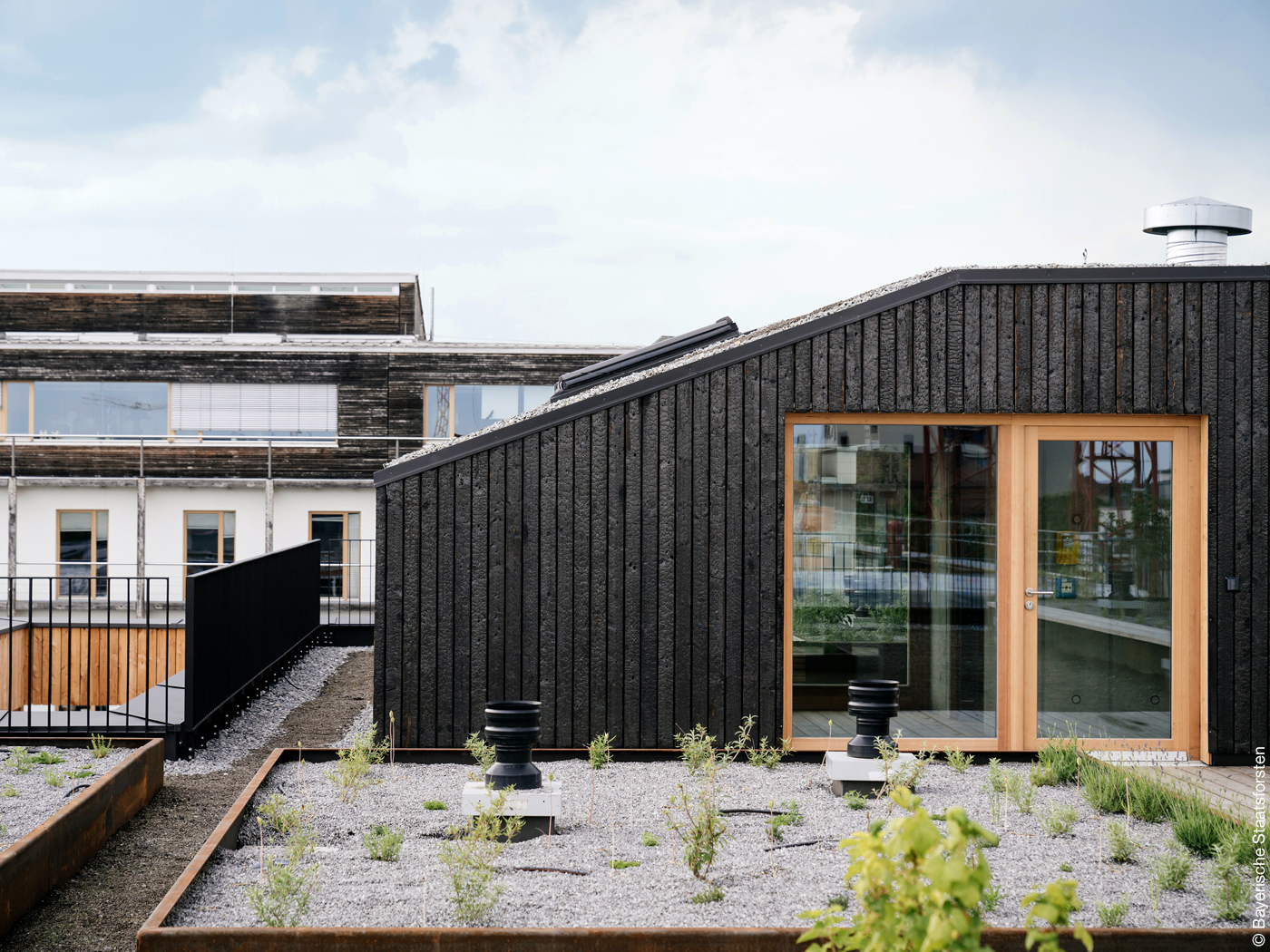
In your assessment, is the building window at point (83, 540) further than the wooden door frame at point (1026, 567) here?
Yes

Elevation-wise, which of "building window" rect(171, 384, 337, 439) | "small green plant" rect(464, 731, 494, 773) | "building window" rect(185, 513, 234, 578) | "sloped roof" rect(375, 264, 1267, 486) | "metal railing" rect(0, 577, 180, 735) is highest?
"building window" rect(171, 384, 337, 439)

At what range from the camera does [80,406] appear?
20344 mm

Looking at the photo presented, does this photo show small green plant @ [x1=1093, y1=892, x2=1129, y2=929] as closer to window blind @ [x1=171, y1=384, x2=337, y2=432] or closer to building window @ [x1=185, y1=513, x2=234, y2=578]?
window blind @ [x1=171, y1=384, x2=337, y2=432]

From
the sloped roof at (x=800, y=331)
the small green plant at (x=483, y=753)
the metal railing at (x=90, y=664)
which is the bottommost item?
the metal railing at (x=90, y=664)

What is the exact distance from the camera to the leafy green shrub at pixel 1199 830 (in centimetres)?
402

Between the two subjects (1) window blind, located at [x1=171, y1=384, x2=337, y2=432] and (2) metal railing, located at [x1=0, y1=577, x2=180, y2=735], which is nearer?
(2) metal railing, located at [x1=0, y1=577, x2=180, y2=735]

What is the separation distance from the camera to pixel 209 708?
248 inches

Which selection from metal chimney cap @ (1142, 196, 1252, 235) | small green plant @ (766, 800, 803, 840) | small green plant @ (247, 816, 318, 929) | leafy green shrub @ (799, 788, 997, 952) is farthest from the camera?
metal chimney cap @ (1142, 196, 1252, 235)

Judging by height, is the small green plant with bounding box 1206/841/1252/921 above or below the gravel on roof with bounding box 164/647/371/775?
above

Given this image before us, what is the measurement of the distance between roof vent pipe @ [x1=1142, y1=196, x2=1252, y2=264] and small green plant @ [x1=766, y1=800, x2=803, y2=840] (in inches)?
189

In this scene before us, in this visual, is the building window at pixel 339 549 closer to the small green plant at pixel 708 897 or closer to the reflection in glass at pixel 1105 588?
the reflection in glass at pixel 1105 588

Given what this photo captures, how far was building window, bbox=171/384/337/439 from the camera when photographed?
20250 mm

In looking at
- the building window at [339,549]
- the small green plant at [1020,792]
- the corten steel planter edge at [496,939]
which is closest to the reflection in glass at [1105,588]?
the small green plant at [1020,792]

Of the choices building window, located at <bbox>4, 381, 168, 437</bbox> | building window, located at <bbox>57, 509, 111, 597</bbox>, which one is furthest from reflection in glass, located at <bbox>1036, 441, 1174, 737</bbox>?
building window, located at <bbox>57, 509, 111, 597</bbox>
